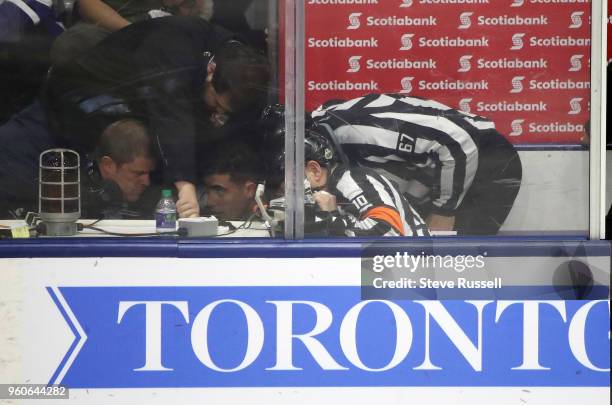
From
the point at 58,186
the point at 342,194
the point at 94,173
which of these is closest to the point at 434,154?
the point at 342,194

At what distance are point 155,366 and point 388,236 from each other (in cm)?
102

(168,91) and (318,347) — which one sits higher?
(168,91)

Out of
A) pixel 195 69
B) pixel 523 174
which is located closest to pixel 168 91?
pixel 195 69

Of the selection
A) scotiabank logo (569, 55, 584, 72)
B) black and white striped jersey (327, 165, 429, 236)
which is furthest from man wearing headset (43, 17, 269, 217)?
scotiabank logo (569, 55, 584, 72)

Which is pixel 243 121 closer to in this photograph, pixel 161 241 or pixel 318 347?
pixel 161 241

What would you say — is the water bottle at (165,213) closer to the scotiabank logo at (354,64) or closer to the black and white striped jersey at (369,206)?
the black and white striped jersey at (369,206)

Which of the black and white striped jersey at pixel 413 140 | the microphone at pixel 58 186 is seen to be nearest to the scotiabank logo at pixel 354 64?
the black and white striped jersey at pixel 413 140

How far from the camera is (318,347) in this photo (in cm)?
401

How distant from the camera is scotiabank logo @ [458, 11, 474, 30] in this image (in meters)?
4.13

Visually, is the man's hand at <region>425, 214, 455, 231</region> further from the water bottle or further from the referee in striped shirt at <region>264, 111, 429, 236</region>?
the water bottle

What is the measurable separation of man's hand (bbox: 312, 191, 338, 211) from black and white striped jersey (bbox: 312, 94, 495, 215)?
17 centimetres

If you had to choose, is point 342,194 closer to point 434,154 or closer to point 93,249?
point 434,154

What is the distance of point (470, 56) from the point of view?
414 cm

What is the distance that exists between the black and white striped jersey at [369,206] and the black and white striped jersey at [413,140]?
0.05 metres
